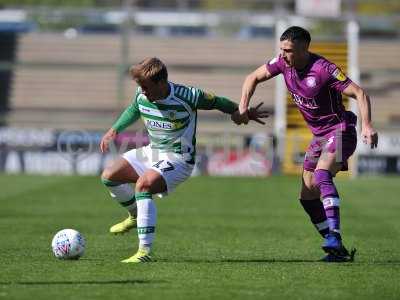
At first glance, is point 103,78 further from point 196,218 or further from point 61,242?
point 61,242

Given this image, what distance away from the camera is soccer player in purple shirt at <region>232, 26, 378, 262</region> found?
9133mm

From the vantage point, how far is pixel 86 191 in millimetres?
20562

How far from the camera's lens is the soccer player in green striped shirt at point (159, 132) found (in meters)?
8.92

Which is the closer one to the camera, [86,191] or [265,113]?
[265,113]

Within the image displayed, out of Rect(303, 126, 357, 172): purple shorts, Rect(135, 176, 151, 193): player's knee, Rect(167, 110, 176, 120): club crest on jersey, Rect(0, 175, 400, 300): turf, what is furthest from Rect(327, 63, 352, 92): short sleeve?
Rect(135, 176, 151, 193): player's knee

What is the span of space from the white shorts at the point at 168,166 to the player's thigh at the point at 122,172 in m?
0.07

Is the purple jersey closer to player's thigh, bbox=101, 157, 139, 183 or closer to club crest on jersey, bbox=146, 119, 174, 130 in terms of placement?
club crest on jersey, bbox=146, 119, 174, 130

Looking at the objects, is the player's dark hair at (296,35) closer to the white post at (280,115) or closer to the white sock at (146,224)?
the white sock at (146,224)

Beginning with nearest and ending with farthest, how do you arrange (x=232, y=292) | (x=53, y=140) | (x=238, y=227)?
(x=232, y=292), (x=238, y=227), (x=53, y=140)

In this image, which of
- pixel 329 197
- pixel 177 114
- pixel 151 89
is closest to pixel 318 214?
pixel 329 197

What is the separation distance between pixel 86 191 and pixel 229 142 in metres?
9.16

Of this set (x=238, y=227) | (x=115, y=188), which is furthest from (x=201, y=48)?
(x=115, y=188)

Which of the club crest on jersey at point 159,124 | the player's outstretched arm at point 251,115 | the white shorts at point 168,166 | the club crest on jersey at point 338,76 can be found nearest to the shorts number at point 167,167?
the white shorts at point 168,166

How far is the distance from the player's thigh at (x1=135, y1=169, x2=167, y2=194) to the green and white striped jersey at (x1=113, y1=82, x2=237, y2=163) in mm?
362
